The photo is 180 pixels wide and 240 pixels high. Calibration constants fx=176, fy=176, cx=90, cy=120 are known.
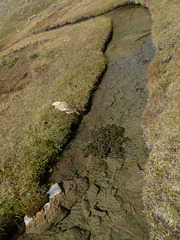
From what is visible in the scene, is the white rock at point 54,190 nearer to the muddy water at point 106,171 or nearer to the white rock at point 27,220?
the muddy water at point 106,171

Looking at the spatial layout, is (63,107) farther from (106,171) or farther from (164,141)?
(164,141)

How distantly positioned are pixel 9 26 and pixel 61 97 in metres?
83.4

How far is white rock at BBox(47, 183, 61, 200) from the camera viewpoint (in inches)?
333

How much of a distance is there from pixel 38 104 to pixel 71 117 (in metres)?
4.51

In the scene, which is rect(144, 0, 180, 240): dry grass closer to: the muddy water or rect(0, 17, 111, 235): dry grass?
the muddy water

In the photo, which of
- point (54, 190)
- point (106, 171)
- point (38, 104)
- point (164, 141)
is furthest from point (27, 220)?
point (38, 104)

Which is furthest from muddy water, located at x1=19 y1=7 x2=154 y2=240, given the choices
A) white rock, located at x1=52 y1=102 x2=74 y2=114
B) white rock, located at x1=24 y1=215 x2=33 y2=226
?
white rock, located at x1=52 y1=102 x2=74 y2=114

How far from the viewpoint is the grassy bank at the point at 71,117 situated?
6727 millimetres

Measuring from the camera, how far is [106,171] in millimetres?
8898

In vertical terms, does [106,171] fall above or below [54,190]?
below

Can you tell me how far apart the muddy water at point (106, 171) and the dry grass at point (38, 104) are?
3.58 feet

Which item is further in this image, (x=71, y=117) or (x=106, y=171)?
(x=71, y=117)

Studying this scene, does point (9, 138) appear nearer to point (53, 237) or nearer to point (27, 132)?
point (27, 132)

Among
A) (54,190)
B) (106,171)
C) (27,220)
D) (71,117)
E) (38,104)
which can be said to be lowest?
(106,171)
